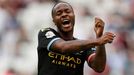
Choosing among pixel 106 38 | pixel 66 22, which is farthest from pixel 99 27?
pixel 66 22

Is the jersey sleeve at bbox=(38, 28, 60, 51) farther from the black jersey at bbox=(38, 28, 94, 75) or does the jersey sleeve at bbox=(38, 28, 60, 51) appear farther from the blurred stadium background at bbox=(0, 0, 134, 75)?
the blurred stadium background at bbox=(0, 0, 134, 75)

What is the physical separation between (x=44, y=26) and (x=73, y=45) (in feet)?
17.3

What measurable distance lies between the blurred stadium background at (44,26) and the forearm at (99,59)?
3.62 m

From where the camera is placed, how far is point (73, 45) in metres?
5.41

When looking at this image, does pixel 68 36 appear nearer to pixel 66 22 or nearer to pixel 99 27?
pixel 66 22

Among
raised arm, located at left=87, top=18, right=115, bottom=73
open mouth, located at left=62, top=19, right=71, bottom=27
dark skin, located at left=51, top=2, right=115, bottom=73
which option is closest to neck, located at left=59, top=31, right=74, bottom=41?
dark skin, located at left=51, top=2, right=115, bottom=73

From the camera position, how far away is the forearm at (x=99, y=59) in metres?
5.64

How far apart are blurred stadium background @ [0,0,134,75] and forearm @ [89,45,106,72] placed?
3.62 meters

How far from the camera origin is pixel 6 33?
1062cm

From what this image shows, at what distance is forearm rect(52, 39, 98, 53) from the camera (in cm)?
523

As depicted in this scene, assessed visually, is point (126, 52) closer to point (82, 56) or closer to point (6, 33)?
point (6, 33)

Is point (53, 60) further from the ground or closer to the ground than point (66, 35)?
closer to the ground

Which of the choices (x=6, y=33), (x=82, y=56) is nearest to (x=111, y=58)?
(x=6, y=33)

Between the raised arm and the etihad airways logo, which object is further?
the etihad airways logo
